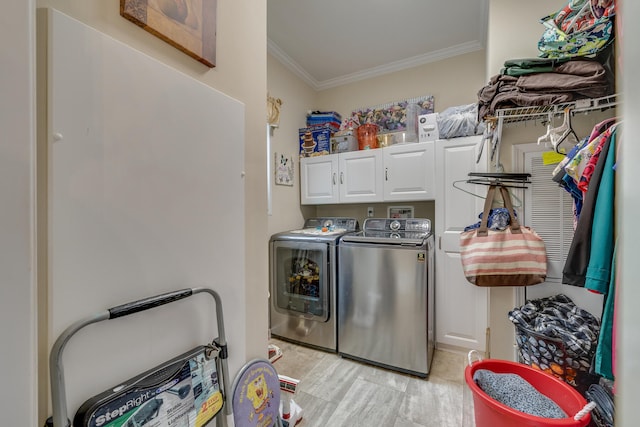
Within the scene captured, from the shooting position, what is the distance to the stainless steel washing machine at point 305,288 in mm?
2357

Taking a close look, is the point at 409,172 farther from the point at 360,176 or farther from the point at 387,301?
the point at 387,301

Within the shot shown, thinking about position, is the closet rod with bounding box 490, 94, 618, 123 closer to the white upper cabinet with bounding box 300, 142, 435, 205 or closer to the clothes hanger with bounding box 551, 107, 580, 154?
the clothes hanger with bounding box 551, 107, 580, 154

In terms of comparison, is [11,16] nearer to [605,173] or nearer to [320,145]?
[605,173]

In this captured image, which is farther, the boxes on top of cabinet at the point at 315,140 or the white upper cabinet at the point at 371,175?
the boxes on top of cabinet at the point at 315,140

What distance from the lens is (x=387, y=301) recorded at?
83.5 inches

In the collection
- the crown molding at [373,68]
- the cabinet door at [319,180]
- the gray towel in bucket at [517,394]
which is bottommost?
the gray towel in bucket at [517,394]

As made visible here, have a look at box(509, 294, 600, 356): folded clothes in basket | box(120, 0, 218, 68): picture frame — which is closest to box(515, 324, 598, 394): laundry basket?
box(509, 294, 600, 356): folded clothes in basket

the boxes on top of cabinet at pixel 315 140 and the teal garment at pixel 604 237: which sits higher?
the boxes on top of cabinet at pixel 315 140

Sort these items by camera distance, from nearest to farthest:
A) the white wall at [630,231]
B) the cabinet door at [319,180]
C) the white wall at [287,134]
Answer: the white wall at [630,231]
the white wall at [287,134]
the cabinet door at [319,180]

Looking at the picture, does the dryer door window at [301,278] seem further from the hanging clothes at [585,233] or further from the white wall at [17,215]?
the white wall at [17,215]

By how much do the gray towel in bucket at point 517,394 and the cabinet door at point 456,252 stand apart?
3.40ft

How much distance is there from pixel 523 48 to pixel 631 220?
1.85 meters

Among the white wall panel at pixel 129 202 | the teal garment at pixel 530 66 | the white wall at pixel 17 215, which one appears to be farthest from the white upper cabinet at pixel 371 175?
the white wall at pixel 17 215

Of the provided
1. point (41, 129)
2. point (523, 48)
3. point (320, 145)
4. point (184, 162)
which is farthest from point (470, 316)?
point (41, 129)
